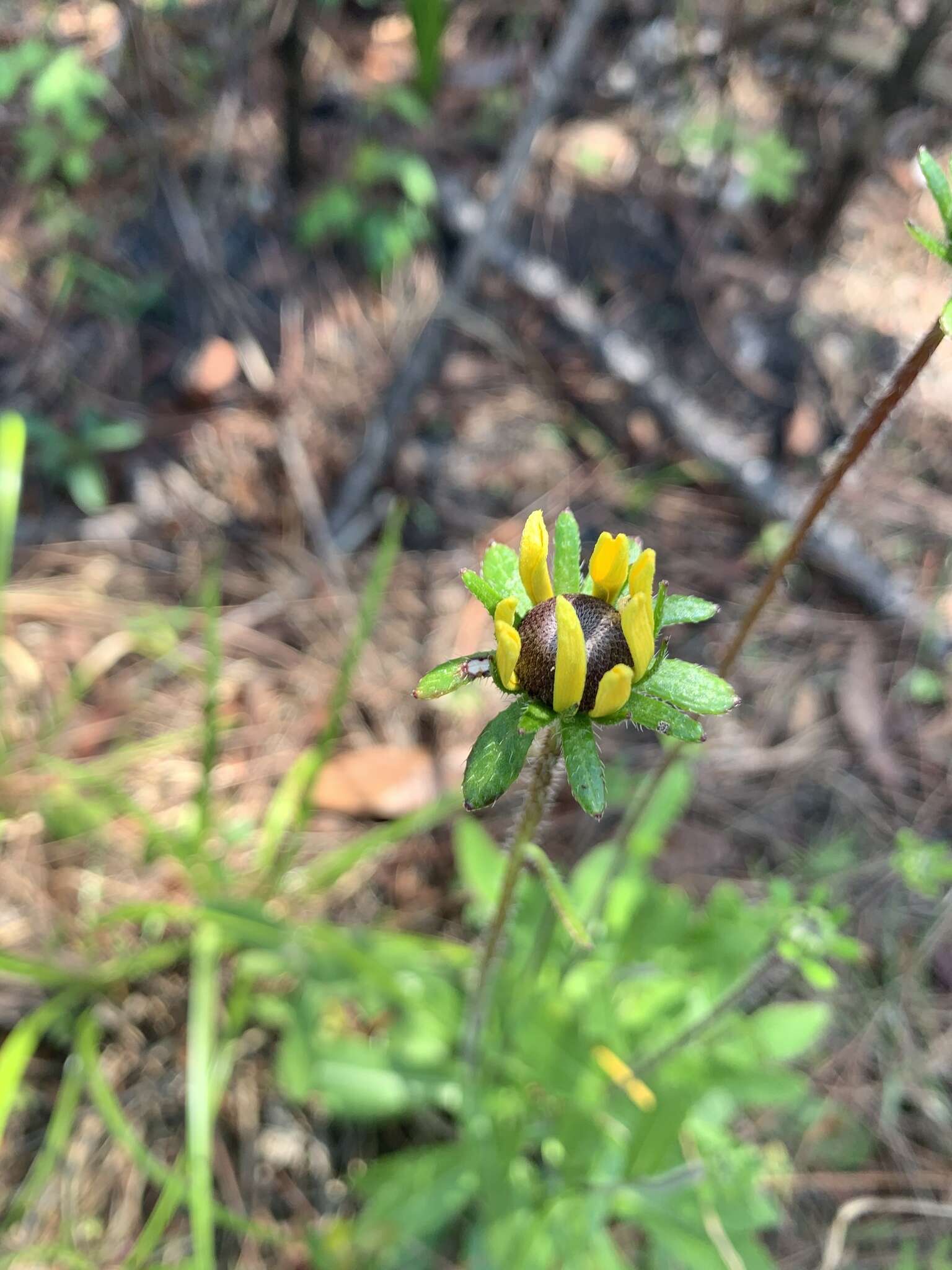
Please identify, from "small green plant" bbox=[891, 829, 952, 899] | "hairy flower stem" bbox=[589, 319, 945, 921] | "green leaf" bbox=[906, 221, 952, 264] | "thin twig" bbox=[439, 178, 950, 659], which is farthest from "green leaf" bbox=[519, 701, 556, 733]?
"thin twig" bbox=[439, 178, 950, 659]

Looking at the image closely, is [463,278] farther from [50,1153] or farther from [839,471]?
[50,1153]

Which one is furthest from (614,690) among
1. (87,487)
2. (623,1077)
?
(87,487)

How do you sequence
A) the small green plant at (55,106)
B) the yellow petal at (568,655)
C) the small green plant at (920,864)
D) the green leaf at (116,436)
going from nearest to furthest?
the yellow petal at (568,655) < the small green plant at (920,864) < the small green plant at (55,106) < the green leaf at (116,436)

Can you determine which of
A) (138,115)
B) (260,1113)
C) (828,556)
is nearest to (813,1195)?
(260,1113)

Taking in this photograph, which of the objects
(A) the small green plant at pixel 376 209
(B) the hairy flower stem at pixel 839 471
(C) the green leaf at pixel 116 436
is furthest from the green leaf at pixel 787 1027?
(A) the small green plant at pixel 376 209

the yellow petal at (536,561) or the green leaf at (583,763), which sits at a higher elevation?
the yellow petal at (536,561)

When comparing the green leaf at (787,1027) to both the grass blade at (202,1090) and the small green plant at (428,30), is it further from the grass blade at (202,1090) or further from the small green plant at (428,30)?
the small green plant at (428,30)

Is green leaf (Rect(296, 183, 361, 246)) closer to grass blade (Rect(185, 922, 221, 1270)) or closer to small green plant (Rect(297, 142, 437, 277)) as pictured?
small green plant (Rect(297, 142, 437, 277))
